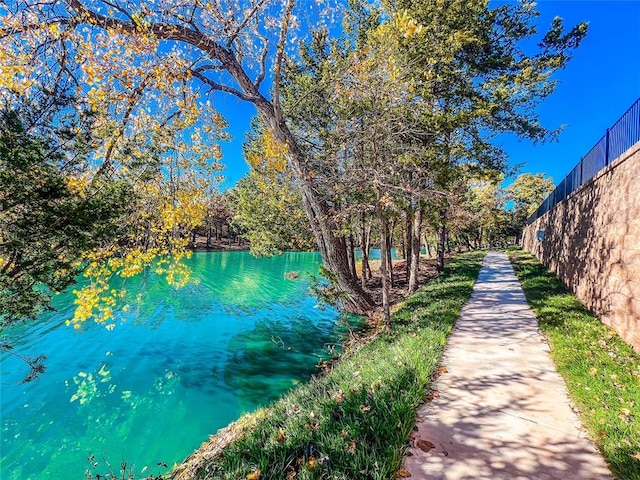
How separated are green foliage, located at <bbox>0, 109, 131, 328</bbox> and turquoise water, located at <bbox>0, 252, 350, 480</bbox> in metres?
1.32

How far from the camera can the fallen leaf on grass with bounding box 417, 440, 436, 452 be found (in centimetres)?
271

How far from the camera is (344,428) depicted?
2.92m

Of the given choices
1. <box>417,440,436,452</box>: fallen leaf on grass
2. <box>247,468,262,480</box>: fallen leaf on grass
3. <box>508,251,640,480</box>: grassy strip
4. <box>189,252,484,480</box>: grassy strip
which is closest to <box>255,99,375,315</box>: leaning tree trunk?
<box>189,252,484,480</box>: grassy strip

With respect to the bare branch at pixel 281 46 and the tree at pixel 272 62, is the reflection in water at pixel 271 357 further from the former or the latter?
the bare branch at pixel 281 46

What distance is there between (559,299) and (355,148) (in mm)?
6233

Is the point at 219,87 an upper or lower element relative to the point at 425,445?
upper

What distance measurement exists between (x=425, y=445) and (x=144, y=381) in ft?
21.9

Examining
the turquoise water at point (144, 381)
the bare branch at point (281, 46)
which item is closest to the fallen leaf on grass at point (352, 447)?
the turquoise water at point (144, 381)

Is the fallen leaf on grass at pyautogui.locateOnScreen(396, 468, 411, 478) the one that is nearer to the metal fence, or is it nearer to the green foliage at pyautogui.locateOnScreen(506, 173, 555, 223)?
A: the metal fence

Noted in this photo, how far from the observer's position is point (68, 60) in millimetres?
3881

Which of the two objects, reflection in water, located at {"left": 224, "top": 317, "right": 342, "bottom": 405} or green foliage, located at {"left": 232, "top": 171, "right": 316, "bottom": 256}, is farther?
green foliage, located at {"left": 232, "top": 171, "right": 316, "bottom": 256}

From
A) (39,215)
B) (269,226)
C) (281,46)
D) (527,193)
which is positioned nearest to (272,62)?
→ (281,46)

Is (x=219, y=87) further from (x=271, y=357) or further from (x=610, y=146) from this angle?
(x=610, y=146)

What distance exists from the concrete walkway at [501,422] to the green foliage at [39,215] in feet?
14.5
